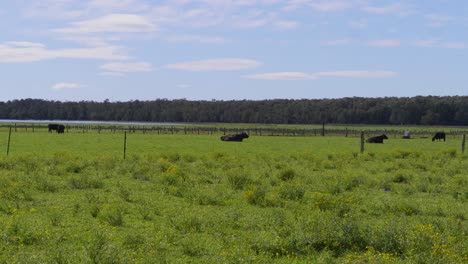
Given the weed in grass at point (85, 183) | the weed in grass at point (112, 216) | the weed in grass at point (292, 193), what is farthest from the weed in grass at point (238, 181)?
the weed in grass at point (112, 216)

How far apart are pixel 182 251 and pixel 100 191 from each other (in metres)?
8.01

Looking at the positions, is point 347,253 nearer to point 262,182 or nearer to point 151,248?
point 151,248

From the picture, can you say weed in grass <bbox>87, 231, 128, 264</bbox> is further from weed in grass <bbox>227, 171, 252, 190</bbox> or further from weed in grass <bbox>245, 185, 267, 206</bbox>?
weed in grass <bbox>227, 171, 252, 190</bbox>

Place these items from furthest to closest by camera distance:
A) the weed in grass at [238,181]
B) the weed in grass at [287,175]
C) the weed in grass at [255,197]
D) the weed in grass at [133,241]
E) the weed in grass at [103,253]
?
the weed in grass at [287,175]
the weed in grass at [238,181]
the weed in grass at [255,197]
the weed in grass at [133,241]
the weed in grass at [103,253]

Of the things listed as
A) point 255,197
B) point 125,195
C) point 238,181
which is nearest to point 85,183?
point 125,195

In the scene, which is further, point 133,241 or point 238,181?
point 238,181

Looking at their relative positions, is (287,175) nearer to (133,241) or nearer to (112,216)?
(112,216)

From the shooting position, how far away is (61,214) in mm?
12984

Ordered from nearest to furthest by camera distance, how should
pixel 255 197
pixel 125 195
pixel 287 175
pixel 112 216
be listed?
1. pixel 112 216
2. pixel 255 197
3. pixel 125 195
4. pixel 287 175

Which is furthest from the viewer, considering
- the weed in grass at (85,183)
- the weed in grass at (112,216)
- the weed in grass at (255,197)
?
the weed in grass at (85,183)

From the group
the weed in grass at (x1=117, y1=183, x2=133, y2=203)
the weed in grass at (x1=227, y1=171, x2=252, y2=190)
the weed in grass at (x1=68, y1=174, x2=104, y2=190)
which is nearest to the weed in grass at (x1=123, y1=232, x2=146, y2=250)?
the weed in grass at (x1=117, y1=183, x2=133, y2=203)

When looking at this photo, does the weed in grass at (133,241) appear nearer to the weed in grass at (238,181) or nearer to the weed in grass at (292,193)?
the weed in grass at (292,193)

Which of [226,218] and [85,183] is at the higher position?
[85,183]

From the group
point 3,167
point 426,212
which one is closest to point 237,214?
point 426,212
